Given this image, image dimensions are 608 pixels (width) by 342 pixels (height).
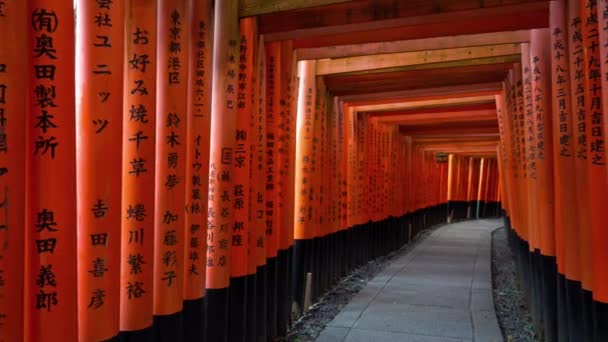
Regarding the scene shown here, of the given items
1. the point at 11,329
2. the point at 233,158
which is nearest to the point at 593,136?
the point at 233,158

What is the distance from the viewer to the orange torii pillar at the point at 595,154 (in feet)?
9.82

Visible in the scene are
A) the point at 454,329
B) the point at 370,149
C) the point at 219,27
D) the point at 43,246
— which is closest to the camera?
the point at 43,246

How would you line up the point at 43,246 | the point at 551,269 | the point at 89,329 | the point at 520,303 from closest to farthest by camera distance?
the point at 43,246 → the point at 89,329 → the point at 551,269 → the point at 520,303

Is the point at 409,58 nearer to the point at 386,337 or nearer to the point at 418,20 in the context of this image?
the point at 418,20

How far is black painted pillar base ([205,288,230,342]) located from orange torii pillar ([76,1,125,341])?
1419 mm

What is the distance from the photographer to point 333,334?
17.7 feet

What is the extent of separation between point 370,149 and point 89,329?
28.9 ft

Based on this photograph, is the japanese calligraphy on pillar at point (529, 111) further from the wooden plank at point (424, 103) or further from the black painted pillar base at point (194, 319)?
the black painted pillar base at point (194, 319)

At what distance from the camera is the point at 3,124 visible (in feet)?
5.94

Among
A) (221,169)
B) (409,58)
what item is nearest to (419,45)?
(409,58)

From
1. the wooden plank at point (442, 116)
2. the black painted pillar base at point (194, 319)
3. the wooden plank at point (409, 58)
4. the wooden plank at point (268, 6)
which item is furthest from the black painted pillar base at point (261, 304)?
the wooden plank at point (442, 116)

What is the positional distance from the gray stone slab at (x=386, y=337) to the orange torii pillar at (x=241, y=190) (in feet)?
5.33

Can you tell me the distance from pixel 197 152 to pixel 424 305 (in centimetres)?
468

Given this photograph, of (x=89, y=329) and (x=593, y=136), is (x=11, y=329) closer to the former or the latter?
(x=89, y=329)
